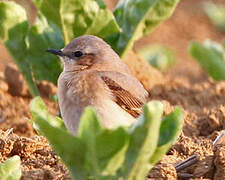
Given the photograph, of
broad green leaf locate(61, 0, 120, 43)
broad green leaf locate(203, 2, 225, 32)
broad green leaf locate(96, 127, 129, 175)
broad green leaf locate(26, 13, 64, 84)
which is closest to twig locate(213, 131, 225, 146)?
broad green leaf locate(96, 127, 129, 175)

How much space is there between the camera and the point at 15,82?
9.29 meters

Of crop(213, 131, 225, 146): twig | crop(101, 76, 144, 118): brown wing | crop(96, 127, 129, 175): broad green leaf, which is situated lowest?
crop(101, 76, 144, 118): brown wing

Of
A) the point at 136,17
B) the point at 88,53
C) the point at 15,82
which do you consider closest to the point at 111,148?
the point at 88,53

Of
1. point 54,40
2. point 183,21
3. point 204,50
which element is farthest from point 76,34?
point 183,21

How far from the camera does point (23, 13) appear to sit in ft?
27.0

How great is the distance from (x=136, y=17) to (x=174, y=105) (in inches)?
53.4

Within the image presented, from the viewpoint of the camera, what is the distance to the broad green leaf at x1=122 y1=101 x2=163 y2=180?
4363 millimetres

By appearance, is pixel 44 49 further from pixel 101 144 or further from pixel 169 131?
pixel 101 144

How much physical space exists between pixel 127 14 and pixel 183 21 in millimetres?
7488

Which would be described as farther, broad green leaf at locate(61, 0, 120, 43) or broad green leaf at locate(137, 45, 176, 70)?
broad green leaf at locate(137, 45, 176, 70)

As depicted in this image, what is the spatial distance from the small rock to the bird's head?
234cm

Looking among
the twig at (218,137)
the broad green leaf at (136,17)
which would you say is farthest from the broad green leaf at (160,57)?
the twig at (218,137)

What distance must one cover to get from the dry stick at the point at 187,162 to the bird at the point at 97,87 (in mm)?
706

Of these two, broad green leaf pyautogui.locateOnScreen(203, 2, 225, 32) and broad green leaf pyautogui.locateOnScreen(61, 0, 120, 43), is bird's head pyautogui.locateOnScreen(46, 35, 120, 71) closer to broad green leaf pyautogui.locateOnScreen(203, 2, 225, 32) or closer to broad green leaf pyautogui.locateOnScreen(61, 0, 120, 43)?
broad green leaf pyautogui.locateOnScreen(61, 0, 120, 43)
